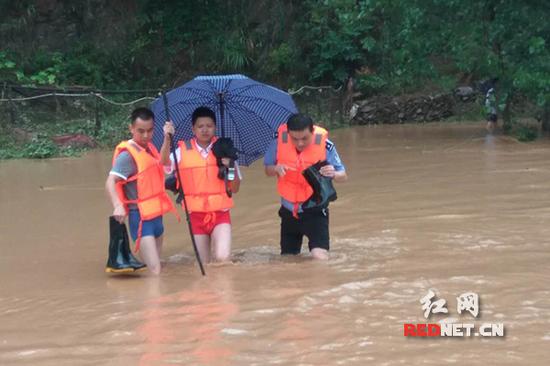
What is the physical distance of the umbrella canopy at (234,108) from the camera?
6.90m

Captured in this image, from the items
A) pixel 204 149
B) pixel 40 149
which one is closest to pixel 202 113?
pixel 204 149

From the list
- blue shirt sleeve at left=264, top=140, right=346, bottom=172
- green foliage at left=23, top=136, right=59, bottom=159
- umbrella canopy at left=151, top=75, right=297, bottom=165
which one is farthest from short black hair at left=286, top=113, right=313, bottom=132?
green foliage at left=23, top=136, right=59, bottom=159

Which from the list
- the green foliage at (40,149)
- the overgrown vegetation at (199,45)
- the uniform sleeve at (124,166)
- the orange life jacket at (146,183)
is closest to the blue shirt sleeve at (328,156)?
the orange life jacket at (146,183)

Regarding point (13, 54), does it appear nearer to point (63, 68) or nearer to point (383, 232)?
point (63, 68)

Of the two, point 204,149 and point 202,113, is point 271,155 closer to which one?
point 204,149

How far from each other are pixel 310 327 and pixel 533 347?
1261 millimetres

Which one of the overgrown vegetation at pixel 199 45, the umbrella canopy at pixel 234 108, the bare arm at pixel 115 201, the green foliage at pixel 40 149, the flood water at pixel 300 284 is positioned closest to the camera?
the flood water at pixel 300 284

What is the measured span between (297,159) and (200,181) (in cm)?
83

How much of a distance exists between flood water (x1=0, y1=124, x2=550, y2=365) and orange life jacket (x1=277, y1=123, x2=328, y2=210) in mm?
563

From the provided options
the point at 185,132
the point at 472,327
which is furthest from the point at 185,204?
the point at 472,327

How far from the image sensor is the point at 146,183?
6480 mm

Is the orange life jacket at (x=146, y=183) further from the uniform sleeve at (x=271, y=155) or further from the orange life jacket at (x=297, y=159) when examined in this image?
the orange life jacket at (x=297, y=159)

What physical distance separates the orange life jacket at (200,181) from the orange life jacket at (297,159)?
0.54m

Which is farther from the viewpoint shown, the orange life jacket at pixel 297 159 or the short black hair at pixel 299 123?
the orange life jacket at pixel 297 159
